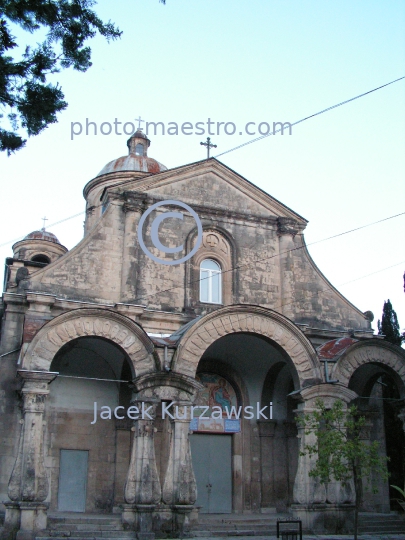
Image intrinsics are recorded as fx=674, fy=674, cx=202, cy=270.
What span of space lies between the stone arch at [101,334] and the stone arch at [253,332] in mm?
1002

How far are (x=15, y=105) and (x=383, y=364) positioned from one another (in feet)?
42.7

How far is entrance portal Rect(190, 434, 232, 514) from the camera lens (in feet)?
68.1

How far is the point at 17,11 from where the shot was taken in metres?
10.4

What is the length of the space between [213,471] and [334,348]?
5.53 metres

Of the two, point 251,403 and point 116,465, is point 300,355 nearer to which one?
point 251,403

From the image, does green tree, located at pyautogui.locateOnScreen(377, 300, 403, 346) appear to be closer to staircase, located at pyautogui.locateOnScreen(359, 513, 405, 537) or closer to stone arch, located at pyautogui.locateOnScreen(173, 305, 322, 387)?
staircase, located at pyautogui.locateOnScreen(359, 513, 405, 537)

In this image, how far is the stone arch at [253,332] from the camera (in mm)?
17953

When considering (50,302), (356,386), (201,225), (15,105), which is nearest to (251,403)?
(356,386)

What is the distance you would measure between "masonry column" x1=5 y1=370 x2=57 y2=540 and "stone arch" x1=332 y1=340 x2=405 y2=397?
313 inches

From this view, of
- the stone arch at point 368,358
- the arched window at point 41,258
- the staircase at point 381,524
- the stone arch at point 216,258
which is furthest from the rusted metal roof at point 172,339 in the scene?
the arched window at point 41,258

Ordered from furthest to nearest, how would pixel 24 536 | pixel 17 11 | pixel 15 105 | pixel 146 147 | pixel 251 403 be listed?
1. pixel 146 147
2. pixel 251 403
3. pixel 24 536
4. pixel 15 105
5. pixel 17 11

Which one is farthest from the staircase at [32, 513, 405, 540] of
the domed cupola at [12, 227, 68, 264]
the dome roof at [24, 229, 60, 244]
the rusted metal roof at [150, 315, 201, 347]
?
the dome roof at [24, 229, 60, 244]

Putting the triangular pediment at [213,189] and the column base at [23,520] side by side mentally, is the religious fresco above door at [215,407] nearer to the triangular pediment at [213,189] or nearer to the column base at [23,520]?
the triangular pediment at [213,189]

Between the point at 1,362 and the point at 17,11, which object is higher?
the point at 17,11
